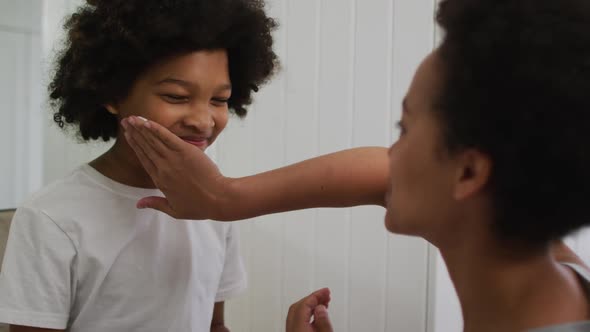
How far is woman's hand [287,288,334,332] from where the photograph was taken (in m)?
0.76

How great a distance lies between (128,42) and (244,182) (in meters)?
0.28

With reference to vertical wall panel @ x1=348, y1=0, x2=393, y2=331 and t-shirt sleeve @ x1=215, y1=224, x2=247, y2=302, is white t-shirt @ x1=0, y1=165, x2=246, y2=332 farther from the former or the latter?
vertical wall panel @ x1=348, y1=0, x2=393, y2=331

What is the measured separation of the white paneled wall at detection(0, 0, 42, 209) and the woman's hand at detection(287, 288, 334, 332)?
110 centimetres

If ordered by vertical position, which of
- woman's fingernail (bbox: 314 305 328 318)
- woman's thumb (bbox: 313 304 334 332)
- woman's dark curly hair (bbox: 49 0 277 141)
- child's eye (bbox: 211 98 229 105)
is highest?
woman's dark curly hair (bbox: 49 0 277 141)

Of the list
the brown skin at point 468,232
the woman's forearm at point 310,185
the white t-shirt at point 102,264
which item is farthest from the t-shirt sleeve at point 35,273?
the brown skin at point 468,232

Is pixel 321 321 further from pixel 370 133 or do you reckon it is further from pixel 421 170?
pixel 370 133

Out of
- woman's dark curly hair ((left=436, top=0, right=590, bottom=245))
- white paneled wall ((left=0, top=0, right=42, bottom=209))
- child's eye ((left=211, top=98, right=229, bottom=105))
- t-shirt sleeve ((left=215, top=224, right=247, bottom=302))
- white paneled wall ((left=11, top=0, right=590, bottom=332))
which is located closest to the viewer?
woman's dark curly hair ((left=436, top=0, right=590, bottom=245))

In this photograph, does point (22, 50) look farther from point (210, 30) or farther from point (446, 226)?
point (446, 226)

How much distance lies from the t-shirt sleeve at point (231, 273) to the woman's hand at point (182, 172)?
0.30 m

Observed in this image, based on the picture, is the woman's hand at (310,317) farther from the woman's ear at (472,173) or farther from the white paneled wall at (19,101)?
the white paneled wall at (19,101)

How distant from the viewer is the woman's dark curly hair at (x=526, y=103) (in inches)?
16.2

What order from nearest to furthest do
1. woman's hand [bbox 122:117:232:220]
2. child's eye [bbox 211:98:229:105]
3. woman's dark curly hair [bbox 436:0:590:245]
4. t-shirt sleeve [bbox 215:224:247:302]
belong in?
woman's dark curly hair [bbox 436:0:590:245] → woman's hand [bbox 122:117:232:220] → child's eye [bbox 211:98:229:105] → t-shirt sleeve [bbox 215:224:247:302]

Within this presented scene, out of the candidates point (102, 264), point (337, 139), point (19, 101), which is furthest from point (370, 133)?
point (19, 101)

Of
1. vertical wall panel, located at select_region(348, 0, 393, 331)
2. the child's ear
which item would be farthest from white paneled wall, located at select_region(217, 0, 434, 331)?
the child's ear
